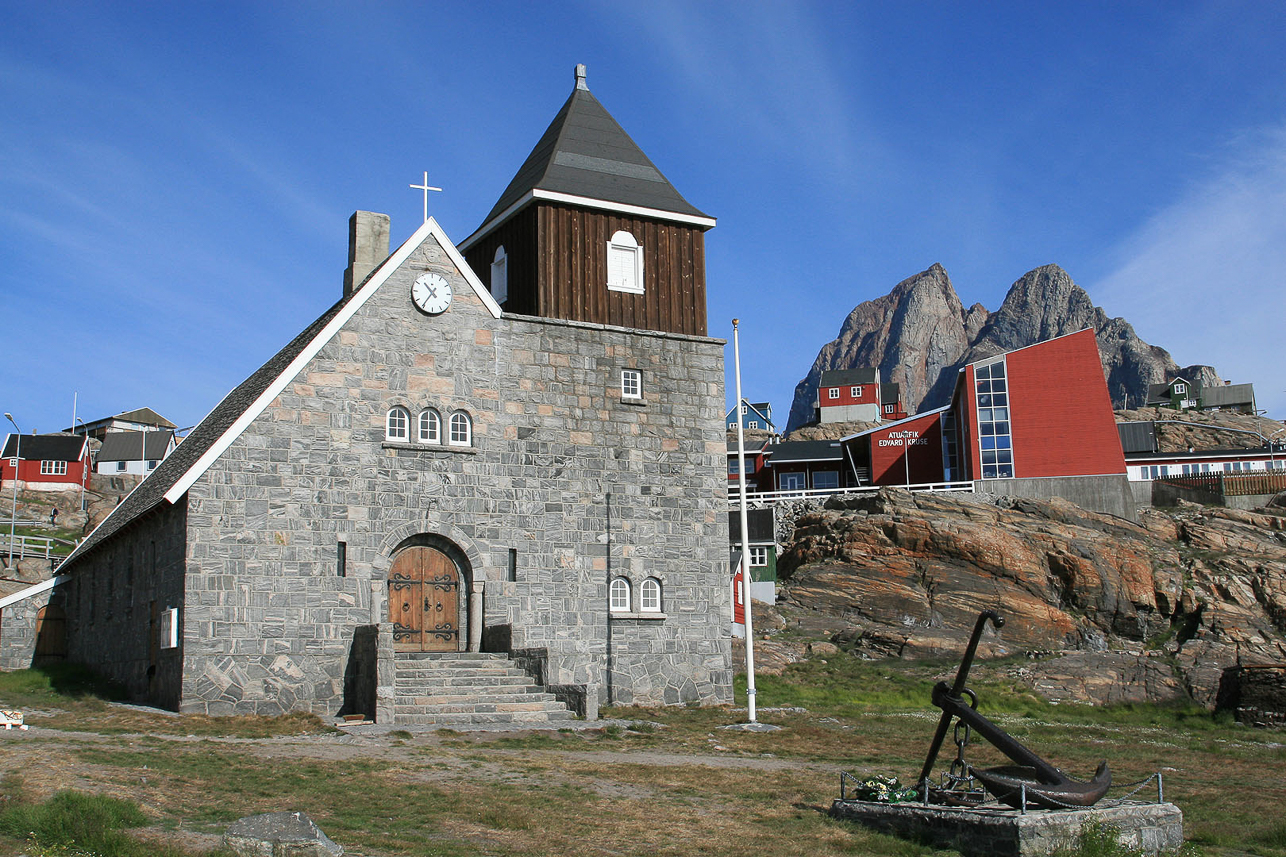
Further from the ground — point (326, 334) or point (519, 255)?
point (519, 255)

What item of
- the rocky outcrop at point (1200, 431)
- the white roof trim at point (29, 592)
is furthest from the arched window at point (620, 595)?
the rocky outcrop at point (1200, 431)

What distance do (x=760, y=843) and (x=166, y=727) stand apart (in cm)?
1161

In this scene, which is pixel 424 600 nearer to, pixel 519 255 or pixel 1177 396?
pixel 519 255

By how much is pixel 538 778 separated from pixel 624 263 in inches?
597

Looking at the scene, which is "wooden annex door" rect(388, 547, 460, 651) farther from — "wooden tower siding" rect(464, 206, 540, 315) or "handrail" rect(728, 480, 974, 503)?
"handrail" rect(728, 480, 974, 503)

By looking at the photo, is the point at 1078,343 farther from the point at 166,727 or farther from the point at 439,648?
the point at 166,727

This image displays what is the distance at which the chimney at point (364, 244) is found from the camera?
28.8m

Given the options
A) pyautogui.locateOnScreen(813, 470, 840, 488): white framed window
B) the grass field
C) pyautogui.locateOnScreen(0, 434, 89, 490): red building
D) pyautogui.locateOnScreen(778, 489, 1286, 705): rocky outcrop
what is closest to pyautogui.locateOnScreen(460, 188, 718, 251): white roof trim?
the grass field

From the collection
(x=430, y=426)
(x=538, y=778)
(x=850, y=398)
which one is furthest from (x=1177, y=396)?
(x=538, y=778)

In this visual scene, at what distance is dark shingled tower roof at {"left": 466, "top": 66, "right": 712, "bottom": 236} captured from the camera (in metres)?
27.3

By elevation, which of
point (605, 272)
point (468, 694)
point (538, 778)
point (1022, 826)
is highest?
point (605, 272)

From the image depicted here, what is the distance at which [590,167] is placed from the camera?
28031 millimetres

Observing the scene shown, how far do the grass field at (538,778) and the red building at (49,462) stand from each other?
61.1m

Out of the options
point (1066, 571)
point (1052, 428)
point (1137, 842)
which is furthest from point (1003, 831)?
point (1052, 428)
